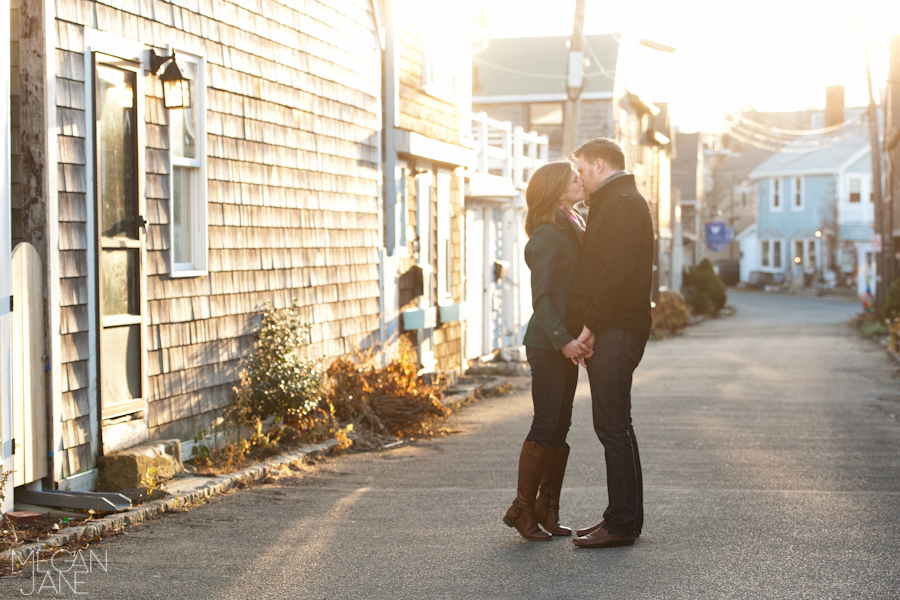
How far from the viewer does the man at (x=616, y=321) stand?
493 cm

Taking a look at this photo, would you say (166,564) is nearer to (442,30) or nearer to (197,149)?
(197,149)

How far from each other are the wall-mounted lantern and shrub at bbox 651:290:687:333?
752 inches

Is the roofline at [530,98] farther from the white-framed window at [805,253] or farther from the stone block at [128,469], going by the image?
the white-framed window at [805,253]

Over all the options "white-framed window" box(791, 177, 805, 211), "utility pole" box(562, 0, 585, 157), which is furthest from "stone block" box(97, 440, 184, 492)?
"white-framed window" box(791, 177, 805, 211)

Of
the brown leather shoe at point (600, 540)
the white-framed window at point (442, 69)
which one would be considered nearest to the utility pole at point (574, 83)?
the white-framed window at point (442, 69)

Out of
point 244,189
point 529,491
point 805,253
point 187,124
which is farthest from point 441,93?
point 805,253

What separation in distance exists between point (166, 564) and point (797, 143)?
5317cm

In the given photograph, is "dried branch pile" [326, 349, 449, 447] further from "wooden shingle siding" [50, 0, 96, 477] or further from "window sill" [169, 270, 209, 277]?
"wooden shingle siding" [50, 0, 96, 477]

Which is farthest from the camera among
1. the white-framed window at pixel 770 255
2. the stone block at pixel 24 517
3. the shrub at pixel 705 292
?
the white-framed window at pixel 770 255

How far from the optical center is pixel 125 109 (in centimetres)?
641

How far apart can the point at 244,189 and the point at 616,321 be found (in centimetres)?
390

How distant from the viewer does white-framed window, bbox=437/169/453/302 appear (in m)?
12.6

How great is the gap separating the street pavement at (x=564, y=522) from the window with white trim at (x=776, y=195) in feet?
144

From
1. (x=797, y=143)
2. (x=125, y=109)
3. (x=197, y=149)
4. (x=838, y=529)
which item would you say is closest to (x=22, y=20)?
(x=125, y=109)
